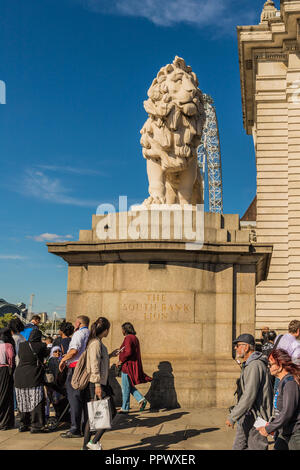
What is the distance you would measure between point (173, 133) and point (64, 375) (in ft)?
19.3

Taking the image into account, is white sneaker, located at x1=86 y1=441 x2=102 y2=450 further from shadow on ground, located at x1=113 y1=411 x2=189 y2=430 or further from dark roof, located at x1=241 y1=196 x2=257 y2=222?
dark roof, located at x1=241 y1=196 x2=257 y2=222

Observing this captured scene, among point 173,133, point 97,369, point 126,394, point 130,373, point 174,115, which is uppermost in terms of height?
point 174,115

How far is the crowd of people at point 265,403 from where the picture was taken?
5.02 meters

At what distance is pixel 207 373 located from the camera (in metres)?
9.98

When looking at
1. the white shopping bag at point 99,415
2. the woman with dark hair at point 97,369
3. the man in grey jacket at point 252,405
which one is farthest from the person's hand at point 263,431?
the woman with dark hair at point 97,369

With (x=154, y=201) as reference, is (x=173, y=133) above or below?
above

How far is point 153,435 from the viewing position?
7805 millimetres

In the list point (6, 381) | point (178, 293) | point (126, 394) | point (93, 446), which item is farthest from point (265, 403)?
point (178, 293)

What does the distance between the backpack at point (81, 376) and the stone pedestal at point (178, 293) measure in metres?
2.99

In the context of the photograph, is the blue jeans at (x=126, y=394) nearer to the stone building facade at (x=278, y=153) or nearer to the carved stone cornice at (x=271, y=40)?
the stone building facade at (x=278, y=153)

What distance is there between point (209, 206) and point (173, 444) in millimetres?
56930

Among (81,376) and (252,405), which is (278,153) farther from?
(252,405)
